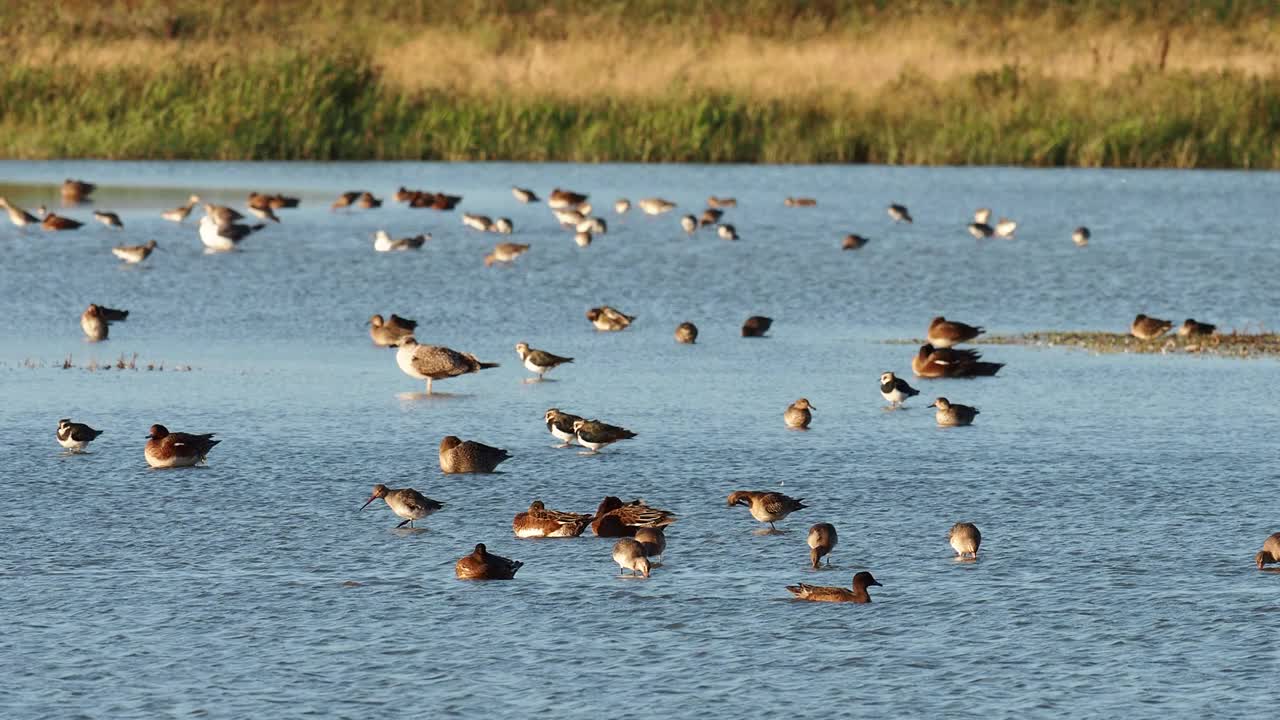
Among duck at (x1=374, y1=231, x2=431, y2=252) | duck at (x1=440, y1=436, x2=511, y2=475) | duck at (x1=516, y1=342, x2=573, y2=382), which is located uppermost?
duck at (x1=440, y1=436, x2=511, y2=475)

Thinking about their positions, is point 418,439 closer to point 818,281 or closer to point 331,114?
point 818,281

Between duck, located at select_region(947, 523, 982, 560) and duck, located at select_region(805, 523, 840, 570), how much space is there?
0.69 m

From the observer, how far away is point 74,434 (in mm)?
16172

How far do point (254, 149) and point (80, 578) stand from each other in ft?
121

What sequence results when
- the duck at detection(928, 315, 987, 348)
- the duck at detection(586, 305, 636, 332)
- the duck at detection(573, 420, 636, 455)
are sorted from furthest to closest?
the duck at detection(586, 305, 636, 332)
the duck at detection(928, 315, 987, 348)
the duck at detection(573, 420, 636, 455)

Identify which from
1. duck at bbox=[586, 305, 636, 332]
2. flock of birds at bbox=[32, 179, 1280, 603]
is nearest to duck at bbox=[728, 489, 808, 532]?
flock of birds at bbox=[32, 179, 1280, 603]

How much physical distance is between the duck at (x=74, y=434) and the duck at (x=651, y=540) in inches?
205

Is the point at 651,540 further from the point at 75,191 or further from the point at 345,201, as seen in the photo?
the point at 75,191

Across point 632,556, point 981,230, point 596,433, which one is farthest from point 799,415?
point 981,230

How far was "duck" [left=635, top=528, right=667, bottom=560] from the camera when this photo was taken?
498 inches

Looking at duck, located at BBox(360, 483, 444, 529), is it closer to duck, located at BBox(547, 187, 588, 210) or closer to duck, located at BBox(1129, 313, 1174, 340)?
duck, located at BBox(1129, 313, 1174, 340)

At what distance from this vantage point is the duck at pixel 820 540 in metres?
12.7

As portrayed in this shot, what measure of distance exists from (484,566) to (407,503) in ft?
5.46

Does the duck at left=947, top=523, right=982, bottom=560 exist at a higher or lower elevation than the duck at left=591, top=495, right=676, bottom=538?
higher
